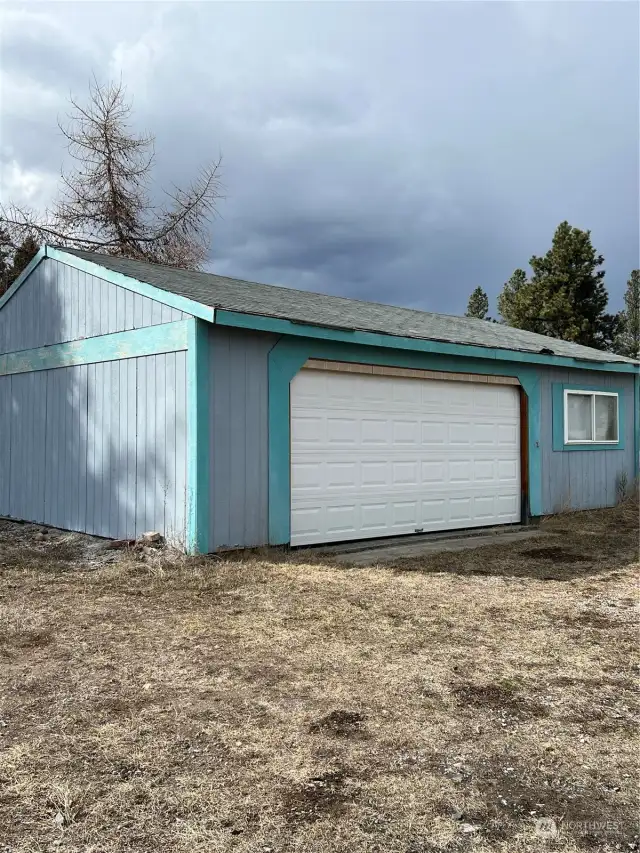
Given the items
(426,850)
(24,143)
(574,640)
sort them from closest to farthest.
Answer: (426,850) < (574,640) < (24,143)

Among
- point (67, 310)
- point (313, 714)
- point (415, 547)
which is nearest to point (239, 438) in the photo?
point (415, 547)

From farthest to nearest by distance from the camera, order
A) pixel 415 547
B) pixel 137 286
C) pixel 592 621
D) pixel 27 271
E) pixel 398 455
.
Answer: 1. pixel 27 271
2. pixel 398 455
3. pixel 415 547
4. pixel 137 286
5. pixel 592 621

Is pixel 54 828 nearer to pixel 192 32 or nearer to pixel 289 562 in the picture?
pixel 289 562

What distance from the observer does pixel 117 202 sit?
22.3 metres

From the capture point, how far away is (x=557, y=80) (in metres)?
10.3

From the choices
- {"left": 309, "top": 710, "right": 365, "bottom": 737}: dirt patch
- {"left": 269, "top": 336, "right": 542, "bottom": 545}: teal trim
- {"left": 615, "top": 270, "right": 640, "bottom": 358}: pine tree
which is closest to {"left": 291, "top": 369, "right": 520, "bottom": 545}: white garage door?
{"left": 269, "top": 336, "right": 542, "bottom": 545}: teal trim

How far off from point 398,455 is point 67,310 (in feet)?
16.1

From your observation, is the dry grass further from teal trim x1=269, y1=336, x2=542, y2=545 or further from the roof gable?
the roof gable

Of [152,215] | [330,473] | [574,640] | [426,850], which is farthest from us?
[152,215]

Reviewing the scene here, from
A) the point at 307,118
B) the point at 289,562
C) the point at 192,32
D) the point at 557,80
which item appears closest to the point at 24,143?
the point at 192,32

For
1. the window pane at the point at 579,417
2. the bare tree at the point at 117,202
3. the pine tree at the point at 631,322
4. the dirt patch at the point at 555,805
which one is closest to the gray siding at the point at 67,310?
the dirt patch at the point at 555,805

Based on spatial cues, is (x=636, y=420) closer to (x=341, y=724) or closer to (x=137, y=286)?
(x=137, y=286)

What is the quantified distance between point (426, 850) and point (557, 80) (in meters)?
10.9

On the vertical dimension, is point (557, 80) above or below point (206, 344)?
above
